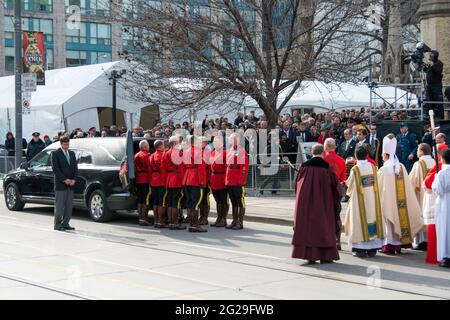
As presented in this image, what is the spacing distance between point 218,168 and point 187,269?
4691mm

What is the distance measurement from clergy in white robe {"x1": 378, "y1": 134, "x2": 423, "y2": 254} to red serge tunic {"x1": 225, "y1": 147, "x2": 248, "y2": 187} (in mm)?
3465

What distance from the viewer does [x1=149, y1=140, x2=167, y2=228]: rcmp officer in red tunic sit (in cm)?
1528

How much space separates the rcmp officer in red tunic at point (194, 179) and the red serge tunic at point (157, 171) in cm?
66

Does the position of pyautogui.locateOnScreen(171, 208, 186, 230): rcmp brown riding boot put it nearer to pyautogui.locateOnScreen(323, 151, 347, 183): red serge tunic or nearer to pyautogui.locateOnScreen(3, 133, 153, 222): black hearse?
pyautogui.locateOnScreen(3, 133, 153, 222): black hearse

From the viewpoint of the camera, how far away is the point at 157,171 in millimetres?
15320

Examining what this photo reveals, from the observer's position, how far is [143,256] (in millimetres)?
11914

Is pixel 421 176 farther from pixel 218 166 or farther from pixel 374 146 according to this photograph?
pixel 374 146

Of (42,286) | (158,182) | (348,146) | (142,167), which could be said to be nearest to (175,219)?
(158,182)

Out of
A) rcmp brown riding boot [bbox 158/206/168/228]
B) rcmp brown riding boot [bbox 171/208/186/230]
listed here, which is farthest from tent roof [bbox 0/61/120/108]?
rcmp brown riding boot [bbox 171/208/186/230]

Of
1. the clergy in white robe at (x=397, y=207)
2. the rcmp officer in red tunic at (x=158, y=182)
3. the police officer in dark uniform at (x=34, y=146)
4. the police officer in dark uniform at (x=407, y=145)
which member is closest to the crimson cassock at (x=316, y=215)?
the clergy in white robe at (x=397, y=207)

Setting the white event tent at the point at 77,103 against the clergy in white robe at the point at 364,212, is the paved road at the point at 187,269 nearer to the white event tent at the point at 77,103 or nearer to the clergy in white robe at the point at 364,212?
the clergy in white robe at the point at 364,212

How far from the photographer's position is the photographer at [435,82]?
18.6 metres

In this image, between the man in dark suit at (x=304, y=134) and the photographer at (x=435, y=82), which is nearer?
the photographer at (x=435, y=82)
